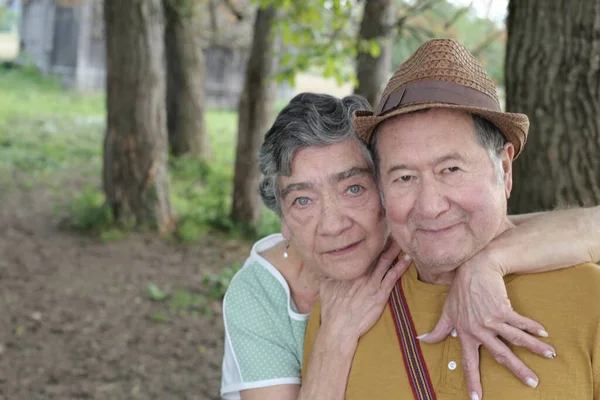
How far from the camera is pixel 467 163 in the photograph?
195 cm

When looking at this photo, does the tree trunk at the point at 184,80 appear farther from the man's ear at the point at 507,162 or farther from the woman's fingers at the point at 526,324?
the woman's fingers at the point at 526,324

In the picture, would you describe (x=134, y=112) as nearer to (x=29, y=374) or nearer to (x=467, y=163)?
(x=29, y=374)

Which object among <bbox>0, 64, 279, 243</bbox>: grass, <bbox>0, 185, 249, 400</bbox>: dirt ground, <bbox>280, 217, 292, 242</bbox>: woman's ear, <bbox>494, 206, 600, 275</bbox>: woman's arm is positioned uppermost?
<bbox>494, 206, 600, 275</bbox>: woman's arm

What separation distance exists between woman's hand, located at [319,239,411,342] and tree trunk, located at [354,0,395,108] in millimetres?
3618

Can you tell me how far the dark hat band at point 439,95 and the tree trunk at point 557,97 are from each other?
1.06 m

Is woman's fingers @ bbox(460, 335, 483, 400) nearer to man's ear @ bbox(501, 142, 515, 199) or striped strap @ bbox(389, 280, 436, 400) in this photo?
striped strap @ bbox(389, 280, 436, 400)

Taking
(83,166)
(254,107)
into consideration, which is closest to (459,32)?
(254,107)

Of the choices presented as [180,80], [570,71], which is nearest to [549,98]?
[570,71]

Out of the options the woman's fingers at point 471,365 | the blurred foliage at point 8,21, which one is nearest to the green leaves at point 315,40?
the woman's fingers at point 471,365

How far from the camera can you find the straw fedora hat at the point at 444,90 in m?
1.94

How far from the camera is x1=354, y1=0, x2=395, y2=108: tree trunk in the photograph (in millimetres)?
5871

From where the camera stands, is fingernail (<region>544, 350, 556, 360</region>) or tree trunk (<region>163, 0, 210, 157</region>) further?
tree trunk (<region>163, 0, 210, 157</region>)

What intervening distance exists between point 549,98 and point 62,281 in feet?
15.8

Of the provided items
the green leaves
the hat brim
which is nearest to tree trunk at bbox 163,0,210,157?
the green leaves
